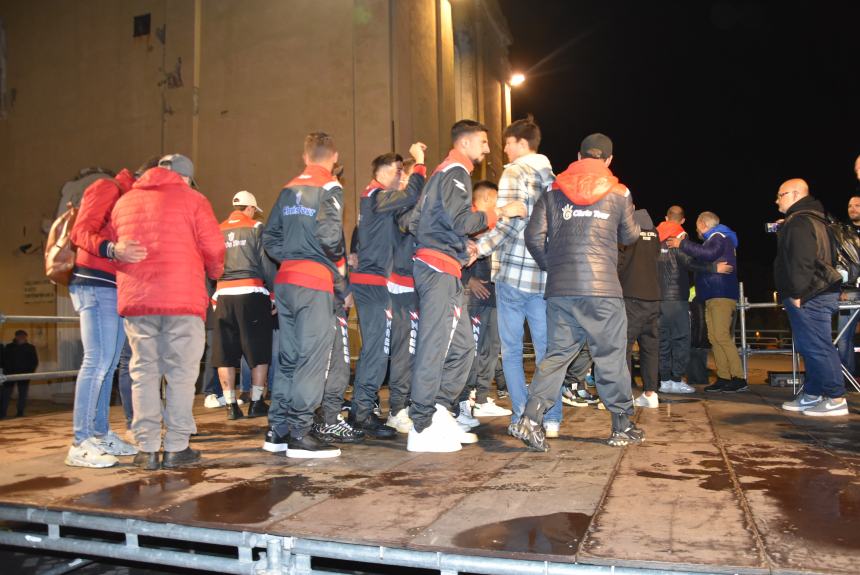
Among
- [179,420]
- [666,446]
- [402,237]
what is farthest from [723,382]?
[179,420]

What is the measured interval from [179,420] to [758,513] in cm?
299

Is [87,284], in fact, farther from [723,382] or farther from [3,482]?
[723,382]

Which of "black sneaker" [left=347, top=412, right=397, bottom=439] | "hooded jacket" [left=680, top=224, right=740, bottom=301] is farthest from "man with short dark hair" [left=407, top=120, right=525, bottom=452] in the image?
"hooded jacket" [left=680, top=224, right=740, bottom=301]

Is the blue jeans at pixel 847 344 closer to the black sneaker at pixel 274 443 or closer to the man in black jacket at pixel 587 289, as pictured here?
the man in black jacket at pixel 587 289

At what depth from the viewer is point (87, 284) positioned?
4.12 meters

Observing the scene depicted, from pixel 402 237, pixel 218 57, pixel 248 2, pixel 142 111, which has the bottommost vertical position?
pixel 402 237

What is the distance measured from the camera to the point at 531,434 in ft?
13.2

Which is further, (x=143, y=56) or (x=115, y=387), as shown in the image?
(x=115, y=387)

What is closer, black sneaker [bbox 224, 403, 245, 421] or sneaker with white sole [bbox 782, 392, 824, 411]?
sneaker with white sole [bbox 782, 392, 824, 411]

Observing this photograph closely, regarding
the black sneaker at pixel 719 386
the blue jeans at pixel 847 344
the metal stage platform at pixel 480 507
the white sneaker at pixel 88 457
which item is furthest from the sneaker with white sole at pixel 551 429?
the blue jeans at pixel 847 344

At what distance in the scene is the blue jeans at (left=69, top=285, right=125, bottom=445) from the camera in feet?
13.3

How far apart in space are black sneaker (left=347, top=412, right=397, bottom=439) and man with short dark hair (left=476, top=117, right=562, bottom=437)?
0.89m

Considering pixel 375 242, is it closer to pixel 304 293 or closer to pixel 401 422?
pixel 304 293

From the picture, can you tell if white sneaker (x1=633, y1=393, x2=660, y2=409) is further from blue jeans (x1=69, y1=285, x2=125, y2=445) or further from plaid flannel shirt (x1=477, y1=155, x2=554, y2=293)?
blue jeans (x1=69, y1=285, x2=125, y2=445)
